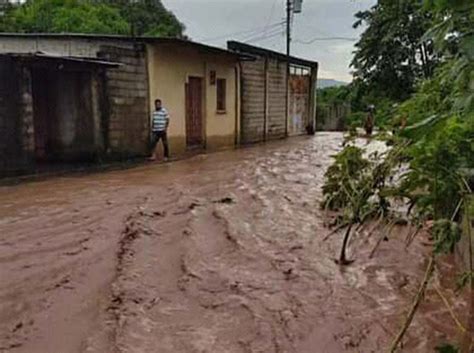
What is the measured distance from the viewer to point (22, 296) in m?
4.46

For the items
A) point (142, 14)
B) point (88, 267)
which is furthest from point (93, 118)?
point (142, 14)

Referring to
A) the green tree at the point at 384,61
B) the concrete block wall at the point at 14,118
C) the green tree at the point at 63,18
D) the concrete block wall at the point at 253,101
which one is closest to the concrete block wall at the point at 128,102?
the concrete block wall at the point at 14,118

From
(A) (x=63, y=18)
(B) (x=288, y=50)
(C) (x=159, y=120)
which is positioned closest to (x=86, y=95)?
(C) (x=159, y=120)

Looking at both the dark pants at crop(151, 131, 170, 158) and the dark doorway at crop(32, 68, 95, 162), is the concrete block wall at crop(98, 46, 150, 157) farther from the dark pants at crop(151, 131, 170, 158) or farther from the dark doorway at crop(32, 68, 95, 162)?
the dark doorway at crop(32, 68, 95, 162)

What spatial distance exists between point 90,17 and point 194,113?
1449cm

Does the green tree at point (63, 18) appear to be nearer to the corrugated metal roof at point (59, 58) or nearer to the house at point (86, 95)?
the house at point (86, 95)

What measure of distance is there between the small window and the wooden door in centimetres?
124

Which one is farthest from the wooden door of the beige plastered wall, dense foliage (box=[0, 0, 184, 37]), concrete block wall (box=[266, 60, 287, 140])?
dense foliage (box=[0, 0, 184, 37])

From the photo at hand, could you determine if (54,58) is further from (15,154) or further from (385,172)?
(385,172)

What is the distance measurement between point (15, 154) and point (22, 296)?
22.2ft

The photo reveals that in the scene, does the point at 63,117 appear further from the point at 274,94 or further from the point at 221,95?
the point at 274,94

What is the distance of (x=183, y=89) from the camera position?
52.3 feet

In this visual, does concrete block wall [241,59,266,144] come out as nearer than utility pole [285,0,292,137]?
Yes

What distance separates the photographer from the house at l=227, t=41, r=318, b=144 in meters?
20.2
